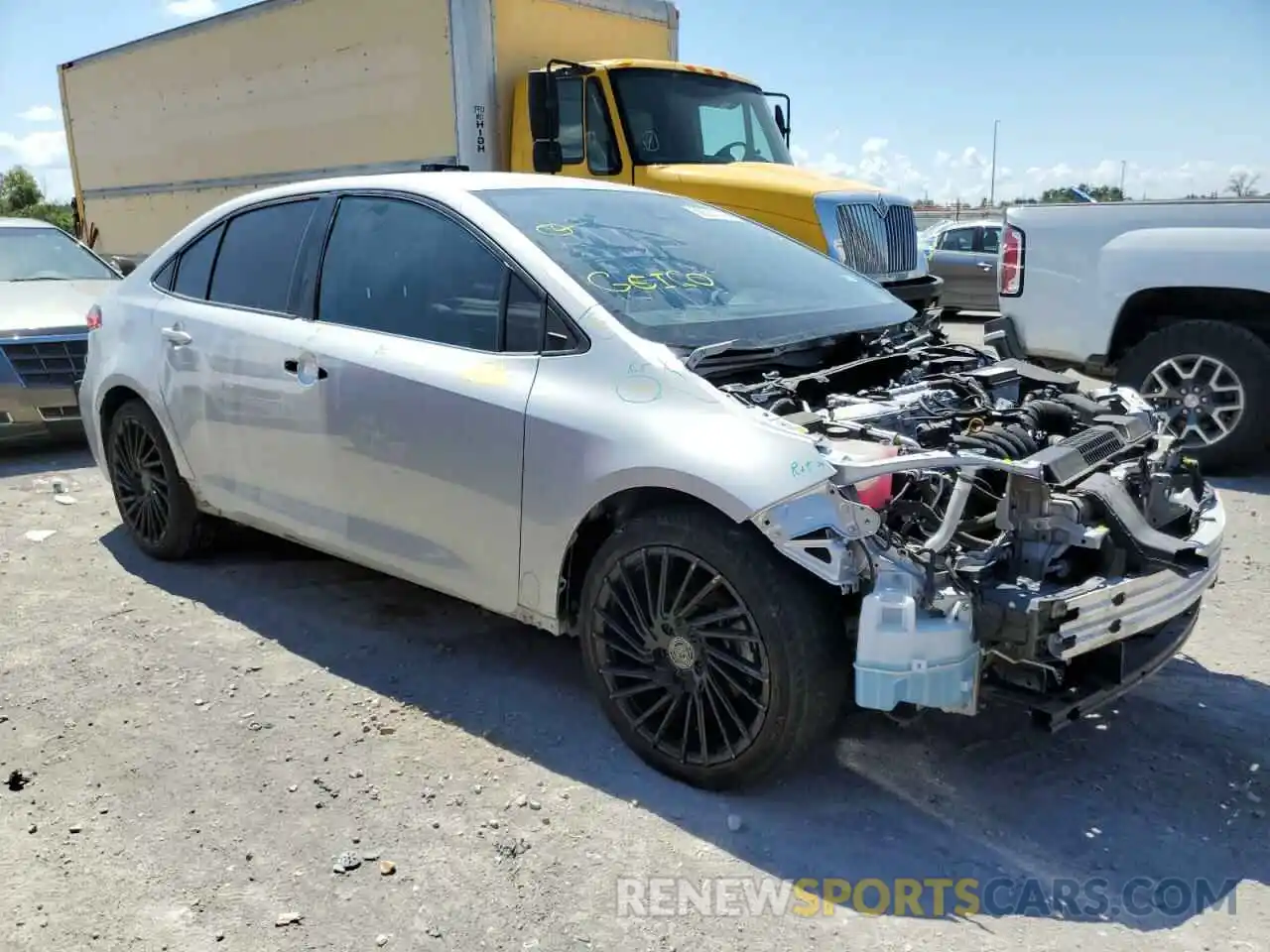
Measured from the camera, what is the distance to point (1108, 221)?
253 inches

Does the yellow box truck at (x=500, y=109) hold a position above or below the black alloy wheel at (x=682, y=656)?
above

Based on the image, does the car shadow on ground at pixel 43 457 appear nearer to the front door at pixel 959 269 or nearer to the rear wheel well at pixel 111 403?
the rear wheel well at pixel 111 403

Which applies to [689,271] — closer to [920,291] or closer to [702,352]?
[702,352]

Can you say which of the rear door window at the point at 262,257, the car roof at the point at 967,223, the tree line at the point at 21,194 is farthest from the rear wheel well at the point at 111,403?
the tree line at the point at 21,194

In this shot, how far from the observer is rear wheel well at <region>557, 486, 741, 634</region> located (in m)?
3.05

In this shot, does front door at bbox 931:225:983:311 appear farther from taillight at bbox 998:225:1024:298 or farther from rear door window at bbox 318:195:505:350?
rear door window at bbox 318:195:505:350

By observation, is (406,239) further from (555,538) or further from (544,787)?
(544,787)

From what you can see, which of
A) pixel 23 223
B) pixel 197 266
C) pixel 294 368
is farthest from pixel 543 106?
pixel 294 368

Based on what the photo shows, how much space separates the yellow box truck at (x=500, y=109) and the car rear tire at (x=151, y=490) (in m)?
4.26

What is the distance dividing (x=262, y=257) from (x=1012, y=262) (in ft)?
15.5

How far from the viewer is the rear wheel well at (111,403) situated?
16.5 ft

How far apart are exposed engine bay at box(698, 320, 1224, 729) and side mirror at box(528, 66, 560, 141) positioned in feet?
18.0

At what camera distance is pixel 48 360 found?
7309 millimetres

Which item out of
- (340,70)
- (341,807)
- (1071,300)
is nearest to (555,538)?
(341,807)
